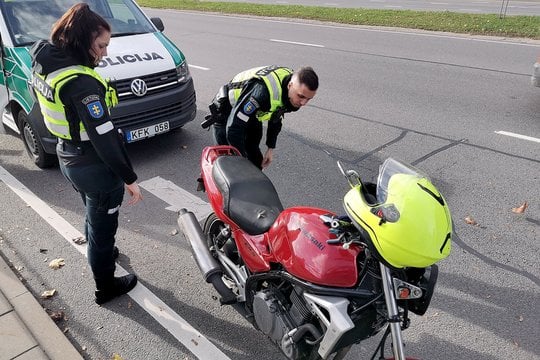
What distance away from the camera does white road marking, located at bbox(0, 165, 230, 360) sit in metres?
3.14

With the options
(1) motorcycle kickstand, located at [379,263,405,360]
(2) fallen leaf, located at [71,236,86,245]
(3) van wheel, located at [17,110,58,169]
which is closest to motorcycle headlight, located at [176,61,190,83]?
(3) van wheel, located at [17,110,58,169]

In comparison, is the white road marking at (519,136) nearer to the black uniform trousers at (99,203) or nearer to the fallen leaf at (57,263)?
the black uniform trousers at (99,203)

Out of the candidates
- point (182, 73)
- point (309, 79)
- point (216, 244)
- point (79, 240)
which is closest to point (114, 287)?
point (216, 244)

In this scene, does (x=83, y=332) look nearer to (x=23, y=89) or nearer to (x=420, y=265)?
(x=420, y=265)

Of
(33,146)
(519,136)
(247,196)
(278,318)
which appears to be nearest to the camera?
(278,318)

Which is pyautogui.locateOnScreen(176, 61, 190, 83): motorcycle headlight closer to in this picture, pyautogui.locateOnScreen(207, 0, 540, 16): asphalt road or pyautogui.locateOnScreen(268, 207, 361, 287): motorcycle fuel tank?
pyautogui.locateOnScreen(268, 207, 361, 287): motorcycle fuel tank

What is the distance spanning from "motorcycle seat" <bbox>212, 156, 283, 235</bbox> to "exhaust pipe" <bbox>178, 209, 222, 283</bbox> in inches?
18.7

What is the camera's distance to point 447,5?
20.5 m

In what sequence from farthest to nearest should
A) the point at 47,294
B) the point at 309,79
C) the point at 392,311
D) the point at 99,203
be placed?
the point at 47,294, the point at 309,79, the point at 99,203, the point at 392,311

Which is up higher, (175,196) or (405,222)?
(405,222)

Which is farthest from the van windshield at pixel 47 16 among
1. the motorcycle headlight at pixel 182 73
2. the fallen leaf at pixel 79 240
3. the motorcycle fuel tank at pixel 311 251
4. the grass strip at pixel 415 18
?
the grass strip at pixel 415 18

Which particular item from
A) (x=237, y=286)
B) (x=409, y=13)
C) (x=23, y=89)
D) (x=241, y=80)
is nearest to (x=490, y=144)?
(x=241, y=80)

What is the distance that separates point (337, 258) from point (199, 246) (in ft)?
4.51

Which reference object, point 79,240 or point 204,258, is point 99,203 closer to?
point 204,258
